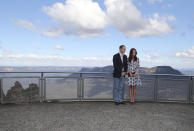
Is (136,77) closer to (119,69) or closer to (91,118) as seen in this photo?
(119,69)

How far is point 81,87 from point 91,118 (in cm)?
242

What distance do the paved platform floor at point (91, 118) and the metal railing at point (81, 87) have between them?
21.6 inches

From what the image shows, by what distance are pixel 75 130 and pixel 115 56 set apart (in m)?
3.00

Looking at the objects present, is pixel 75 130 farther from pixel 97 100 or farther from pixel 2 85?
pixel 2 85

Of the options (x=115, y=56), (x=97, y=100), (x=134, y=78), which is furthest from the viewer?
(x=97, y=100)

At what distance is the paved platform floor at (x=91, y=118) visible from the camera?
4.18 metres

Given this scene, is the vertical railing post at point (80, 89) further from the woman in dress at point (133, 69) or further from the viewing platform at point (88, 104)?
the woman in dress at point (133, 69)

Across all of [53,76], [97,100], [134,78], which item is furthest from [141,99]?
[53,76]

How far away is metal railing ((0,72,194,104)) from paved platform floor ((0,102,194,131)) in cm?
55

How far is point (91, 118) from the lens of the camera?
15.9 ft

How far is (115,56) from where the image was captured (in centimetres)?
625

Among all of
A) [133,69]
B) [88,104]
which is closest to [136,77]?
[133,69]

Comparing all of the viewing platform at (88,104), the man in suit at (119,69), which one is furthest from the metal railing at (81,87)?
the man in suit at (119,69)

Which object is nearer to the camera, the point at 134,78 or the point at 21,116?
the point at 21,116
